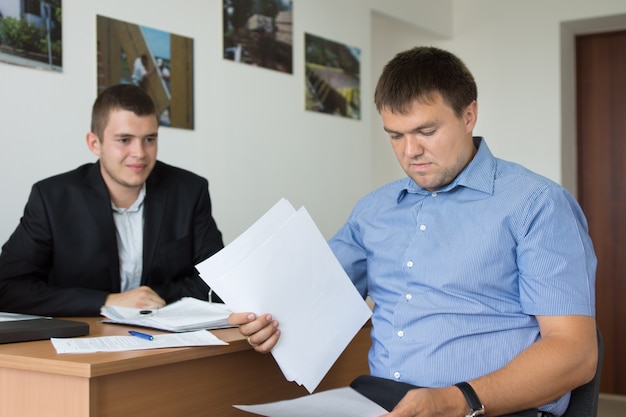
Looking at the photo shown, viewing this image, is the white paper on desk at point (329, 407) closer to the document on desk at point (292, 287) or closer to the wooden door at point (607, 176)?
the document on desk at point (292, 287)

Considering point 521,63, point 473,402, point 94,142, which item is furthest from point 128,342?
point 521,63

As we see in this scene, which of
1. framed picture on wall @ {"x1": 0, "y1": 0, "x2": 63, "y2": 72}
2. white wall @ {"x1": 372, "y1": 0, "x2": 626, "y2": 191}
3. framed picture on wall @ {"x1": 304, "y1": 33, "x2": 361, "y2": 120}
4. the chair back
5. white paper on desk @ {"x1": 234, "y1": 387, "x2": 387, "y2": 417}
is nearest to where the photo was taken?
white paper on desk @ {"x1": 234, "y1": 387, "x2": 387, "y2": 417}

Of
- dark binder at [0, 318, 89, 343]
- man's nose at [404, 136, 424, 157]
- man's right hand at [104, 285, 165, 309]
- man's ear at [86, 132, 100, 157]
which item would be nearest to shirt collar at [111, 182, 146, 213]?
man's ear at [86, 132, 100, 157]

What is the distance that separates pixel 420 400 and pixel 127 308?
A: 1.04 meters

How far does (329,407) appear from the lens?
1428 mm

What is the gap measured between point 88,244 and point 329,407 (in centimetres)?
128

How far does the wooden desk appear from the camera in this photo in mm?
1427

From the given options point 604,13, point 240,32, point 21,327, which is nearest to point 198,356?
point 21,327

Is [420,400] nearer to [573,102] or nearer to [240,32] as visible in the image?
[240,32]

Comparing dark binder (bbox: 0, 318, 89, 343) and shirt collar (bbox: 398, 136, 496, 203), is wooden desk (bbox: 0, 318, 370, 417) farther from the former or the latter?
shirt collar (bbox: 398, 136, 496, 203)

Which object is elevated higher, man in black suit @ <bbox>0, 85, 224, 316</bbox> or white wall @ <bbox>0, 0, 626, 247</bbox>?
white wall @ <bbox>0, 0, 626, 247</bbox>

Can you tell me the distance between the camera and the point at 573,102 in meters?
5.14

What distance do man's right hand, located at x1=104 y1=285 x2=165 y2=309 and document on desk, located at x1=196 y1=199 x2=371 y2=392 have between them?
58 cm

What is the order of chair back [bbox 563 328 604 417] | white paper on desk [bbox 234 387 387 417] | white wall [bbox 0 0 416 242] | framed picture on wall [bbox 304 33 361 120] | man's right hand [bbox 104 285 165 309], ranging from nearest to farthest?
white paper on desk [bbox 234 387 387 417] < chair back [bbox 563 328 604 417] < man's right hand [bbox 104 285 165 309] < white wall [bbox 0 0 416 242] < framed picture on wall [bbox 304 33 361 120]
